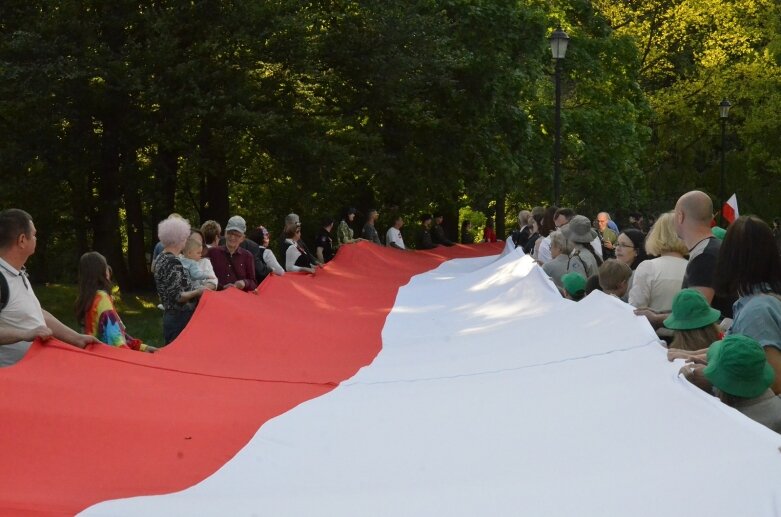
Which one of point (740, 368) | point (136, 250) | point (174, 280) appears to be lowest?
point (136, 250)

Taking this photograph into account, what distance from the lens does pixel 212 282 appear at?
1073 centimetres

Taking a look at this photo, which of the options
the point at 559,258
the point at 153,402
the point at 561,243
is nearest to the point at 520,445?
the point at 153,402

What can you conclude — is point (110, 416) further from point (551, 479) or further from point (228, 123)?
point (228, 123)

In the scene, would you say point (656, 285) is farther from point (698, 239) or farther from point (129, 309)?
point (129, 309)

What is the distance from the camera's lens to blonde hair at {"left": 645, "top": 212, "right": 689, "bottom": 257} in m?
7.94

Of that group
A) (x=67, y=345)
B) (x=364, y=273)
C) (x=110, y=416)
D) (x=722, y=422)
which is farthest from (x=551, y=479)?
(x=364, y=273)

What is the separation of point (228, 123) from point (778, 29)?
27.4 metres

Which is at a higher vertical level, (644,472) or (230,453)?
(644,472)

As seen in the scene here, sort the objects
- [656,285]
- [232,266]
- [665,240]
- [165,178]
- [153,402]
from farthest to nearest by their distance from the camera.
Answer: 1. [165,178]
2. [232,266]
3. [665,240]
4. [656,285]
5. [153,402]

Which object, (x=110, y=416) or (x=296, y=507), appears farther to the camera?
(x=110, y=416)

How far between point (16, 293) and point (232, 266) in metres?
5.48

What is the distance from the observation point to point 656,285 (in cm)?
783

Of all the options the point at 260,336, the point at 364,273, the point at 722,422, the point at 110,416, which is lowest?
the point at 364,273

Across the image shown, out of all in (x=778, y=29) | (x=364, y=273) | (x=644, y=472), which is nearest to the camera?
(x=644, y=472)
